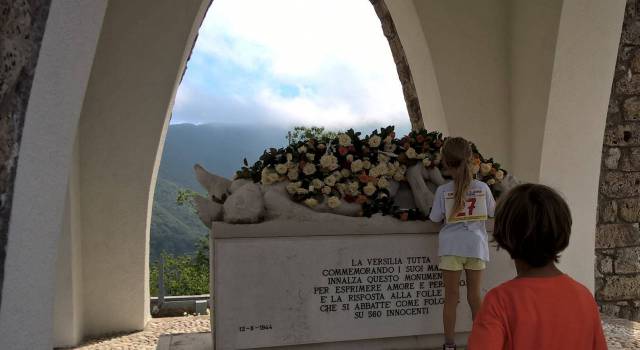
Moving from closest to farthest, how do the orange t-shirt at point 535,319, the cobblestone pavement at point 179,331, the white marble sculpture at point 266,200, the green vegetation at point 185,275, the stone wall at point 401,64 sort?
1. the orange t-shirt at point 535,319
2. the white marble sculpture at point 266,200
3. the cobblestone pavement at point 179,331
4. the stone wall at point 401,64
5. the green vegetation at point 185,275

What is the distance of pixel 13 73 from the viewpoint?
2.02 m

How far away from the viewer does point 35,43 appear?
6.81 feet

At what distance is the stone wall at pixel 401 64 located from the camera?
26.3 ft

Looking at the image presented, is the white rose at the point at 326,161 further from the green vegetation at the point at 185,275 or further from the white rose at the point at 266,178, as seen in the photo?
the green vegetation at the point at 185,275

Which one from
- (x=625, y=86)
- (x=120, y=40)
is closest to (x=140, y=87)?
(x=120, y=40)

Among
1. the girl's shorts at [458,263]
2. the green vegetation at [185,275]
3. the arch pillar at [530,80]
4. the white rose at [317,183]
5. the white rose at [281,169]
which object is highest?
the arch pillar at [530,80]

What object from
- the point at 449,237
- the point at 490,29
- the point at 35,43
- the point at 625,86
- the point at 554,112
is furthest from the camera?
A: the point at 625,86

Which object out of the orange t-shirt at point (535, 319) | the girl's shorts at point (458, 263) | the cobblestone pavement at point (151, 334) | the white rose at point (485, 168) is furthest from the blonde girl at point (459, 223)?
the cobblestone pavement at point (151, 334)

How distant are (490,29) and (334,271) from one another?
4.10 meters

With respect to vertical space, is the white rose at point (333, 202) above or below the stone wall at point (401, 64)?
below

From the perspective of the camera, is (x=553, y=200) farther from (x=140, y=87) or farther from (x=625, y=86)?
(x=625, y=86)

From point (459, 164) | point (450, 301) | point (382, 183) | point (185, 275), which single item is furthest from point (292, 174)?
point (185, 275)

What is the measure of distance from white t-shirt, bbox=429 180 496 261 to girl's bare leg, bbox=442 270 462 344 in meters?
0.16

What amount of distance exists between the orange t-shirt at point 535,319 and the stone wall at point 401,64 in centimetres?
674
